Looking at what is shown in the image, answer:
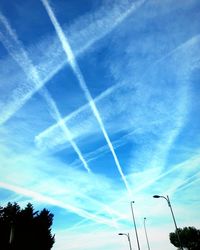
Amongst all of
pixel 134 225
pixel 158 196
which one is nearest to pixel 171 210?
pixel 158 196

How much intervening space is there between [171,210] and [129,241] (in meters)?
21.2

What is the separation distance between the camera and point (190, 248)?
3150 inches

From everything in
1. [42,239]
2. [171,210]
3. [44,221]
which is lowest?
[171,210]

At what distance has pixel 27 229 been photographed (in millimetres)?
41062

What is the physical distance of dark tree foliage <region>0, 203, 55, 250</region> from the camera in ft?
125

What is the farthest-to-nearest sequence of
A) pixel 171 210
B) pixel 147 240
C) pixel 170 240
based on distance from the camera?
1. pixel 170 240
2. pixel 147 240
3. pixel 171 210

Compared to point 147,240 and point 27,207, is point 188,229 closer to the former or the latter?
point 147,240

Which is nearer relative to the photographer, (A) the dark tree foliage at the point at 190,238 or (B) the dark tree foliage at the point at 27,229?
(B) the dark tree foliage at the point at 27,229

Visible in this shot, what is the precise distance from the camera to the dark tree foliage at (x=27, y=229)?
38.1m

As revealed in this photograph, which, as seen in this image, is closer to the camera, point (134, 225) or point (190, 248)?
point (134, 225)

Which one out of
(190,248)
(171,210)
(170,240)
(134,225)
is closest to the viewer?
(171,210)

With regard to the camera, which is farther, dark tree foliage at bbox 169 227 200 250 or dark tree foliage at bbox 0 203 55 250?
dark tree foliage at bbox 169 227 200 250

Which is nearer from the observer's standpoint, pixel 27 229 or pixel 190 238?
pixel 27 229

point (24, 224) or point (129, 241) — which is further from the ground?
point (24, 224)
